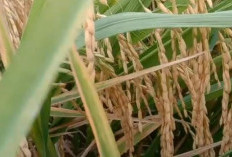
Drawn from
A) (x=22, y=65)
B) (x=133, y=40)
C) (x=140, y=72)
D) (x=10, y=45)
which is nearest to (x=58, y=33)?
(x=22, y=65)

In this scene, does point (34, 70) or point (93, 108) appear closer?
point (34, 70)

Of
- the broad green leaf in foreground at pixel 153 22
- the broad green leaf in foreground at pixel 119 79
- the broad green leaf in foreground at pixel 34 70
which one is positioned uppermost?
the broad green leaf in foreground at pixel 34 70

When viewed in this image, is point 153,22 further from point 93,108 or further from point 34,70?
point 34,70

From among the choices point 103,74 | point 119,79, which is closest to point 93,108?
point 119,79

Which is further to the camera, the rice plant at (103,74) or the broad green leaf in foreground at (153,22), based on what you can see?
the broad green leaf in foreground at (153,22)

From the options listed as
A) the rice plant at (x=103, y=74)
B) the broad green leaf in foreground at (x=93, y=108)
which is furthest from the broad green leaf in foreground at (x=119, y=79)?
the broad green leaf in foreground at (x=93, y=108)

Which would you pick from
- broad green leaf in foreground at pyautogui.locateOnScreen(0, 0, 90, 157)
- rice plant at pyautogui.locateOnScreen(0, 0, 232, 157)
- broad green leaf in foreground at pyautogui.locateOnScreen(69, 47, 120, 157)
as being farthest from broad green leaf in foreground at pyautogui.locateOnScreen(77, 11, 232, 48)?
broad green leaf in foreground at pyautogui.locateOnScreen(0, 0, 90, 157)

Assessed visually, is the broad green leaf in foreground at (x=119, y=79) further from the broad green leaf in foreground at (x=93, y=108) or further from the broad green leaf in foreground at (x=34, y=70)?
the broad green leaf in foreground at (x=34, y=70)
